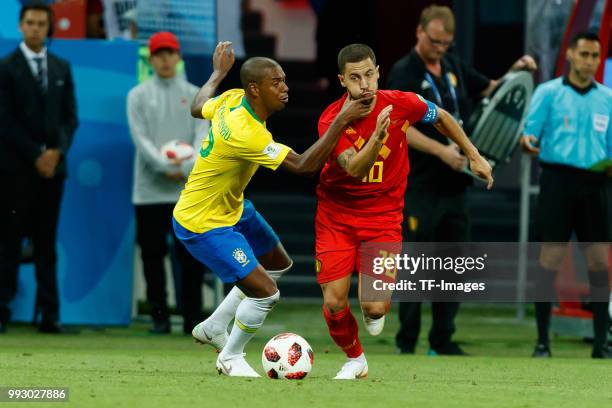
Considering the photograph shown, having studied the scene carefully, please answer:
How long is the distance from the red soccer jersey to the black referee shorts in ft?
8.19

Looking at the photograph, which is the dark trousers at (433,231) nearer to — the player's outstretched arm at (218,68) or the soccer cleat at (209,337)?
the soccer cleat at (209,337)

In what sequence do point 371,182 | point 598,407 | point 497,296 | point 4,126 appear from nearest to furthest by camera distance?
point 598,407, point 371,182, point 4,126, point 497,296

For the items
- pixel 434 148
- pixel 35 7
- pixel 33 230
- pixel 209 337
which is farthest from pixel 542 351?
pixel 35 7

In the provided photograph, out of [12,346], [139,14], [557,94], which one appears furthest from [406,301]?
[139,14]

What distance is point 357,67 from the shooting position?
9211 mm

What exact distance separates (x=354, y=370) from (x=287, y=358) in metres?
0.59

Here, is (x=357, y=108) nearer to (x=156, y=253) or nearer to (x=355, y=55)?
(x=355, y=55)

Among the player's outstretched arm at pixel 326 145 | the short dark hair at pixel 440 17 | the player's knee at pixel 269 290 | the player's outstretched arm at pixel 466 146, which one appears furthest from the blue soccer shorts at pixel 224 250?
the short dark hair at pixel 440 17

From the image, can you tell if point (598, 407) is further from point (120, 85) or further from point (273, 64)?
point (120, 85)

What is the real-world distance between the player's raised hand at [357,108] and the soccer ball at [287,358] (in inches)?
53.3

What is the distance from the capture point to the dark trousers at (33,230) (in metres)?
12.7

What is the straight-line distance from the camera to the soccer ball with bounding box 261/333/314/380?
29.8 ft

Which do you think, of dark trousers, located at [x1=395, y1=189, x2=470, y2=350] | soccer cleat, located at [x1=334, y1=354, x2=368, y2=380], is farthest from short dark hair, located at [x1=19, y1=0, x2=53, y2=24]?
soccer cleat, located at [x1=334, y1=354, x2=368, y2=380]

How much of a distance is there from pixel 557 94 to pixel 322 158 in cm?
354
